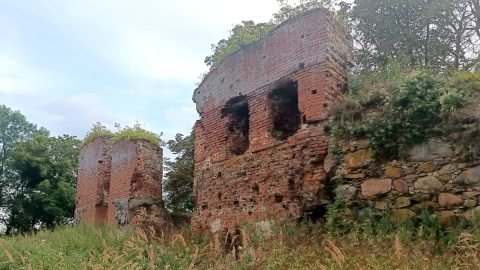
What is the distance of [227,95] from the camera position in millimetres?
9789

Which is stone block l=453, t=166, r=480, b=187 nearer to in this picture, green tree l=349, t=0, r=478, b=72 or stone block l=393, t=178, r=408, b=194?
stone block l=393, t=178, r=408, b=194

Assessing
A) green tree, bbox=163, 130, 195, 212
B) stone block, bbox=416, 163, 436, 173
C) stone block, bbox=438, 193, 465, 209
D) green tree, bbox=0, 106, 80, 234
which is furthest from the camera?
green tree, bbox=0, 106, 80, 234

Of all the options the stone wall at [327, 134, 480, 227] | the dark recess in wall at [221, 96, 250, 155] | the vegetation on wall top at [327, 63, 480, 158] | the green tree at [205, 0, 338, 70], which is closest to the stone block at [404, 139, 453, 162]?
the stone wall at [327, 134, 480, 227]

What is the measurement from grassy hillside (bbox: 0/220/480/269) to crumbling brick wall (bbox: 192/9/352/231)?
0.74m

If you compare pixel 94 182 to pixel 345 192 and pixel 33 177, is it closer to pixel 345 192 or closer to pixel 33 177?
pixel 345 192

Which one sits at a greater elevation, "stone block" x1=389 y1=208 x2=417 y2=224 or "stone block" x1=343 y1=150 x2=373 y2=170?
"stone block" x1=343 y1=150 x2=373 y2=170

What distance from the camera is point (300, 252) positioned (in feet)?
19.5

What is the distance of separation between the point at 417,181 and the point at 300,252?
1.86m

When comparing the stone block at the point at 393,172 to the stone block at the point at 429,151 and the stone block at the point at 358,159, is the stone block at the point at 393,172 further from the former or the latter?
the stone block at the point at 358,159

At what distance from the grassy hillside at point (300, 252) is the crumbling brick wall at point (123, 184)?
4.12 m

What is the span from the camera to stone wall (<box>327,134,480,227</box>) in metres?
5.64

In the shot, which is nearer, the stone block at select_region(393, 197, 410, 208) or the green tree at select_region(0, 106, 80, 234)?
the stone block at select_region(393, 197, 410, 208)

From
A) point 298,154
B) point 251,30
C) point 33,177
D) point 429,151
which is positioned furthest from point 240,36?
point 33,177

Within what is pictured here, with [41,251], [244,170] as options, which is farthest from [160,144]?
[41,251]
